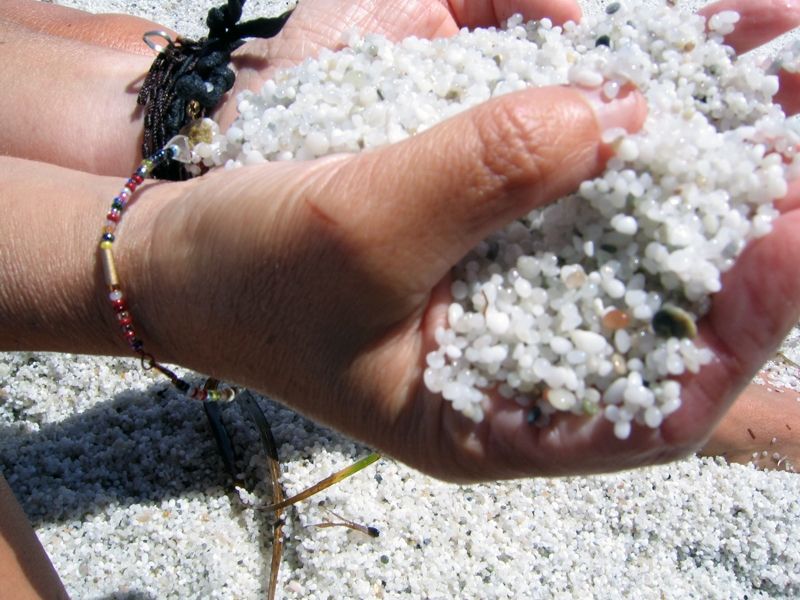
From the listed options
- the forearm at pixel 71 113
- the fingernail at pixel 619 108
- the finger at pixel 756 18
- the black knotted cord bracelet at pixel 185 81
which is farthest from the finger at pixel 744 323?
the forearm at pixel 71 113

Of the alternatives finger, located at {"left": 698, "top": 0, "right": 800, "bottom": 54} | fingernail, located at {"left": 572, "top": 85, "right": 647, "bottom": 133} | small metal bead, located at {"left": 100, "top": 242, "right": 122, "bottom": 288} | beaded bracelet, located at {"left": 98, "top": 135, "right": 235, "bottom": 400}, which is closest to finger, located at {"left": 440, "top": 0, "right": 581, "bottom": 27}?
finger, located at {"left": 698, "top": 0, "right": 800, "bottom": 54}

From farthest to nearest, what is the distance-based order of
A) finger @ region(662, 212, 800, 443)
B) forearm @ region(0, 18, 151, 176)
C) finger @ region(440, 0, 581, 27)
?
forearm @ region(0, 18, 151, 176) → finger @ region(440, 0, 581, 27) → finger @ region(662, 212, 800, 443)

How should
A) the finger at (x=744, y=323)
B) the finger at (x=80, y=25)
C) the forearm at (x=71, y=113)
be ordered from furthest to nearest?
the finger at (x=80, y=25) < the forearm at (x=71, y=113) < the finger at (x=744, y=323)

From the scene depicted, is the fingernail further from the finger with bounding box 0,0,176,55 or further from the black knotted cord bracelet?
the finger with bounding box 0,0,176,55

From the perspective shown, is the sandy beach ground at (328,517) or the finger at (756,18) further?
the sandy beach ground at (328,517)

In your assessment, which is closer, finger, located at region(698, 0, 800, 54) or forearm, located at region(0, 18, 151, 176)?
finger, located at region(698, 0, 800, 54)

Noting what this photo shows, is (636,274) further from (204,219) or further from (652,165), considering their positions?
(204,219)

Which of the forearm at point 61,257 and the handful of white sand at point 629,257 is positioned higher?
the handful of white sand at point 629,257

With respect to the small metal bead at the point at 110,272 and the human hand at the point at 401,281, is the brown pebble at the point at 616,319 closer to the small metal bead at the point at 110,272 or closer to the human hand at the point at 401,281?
the human hand at the point at 401,281
